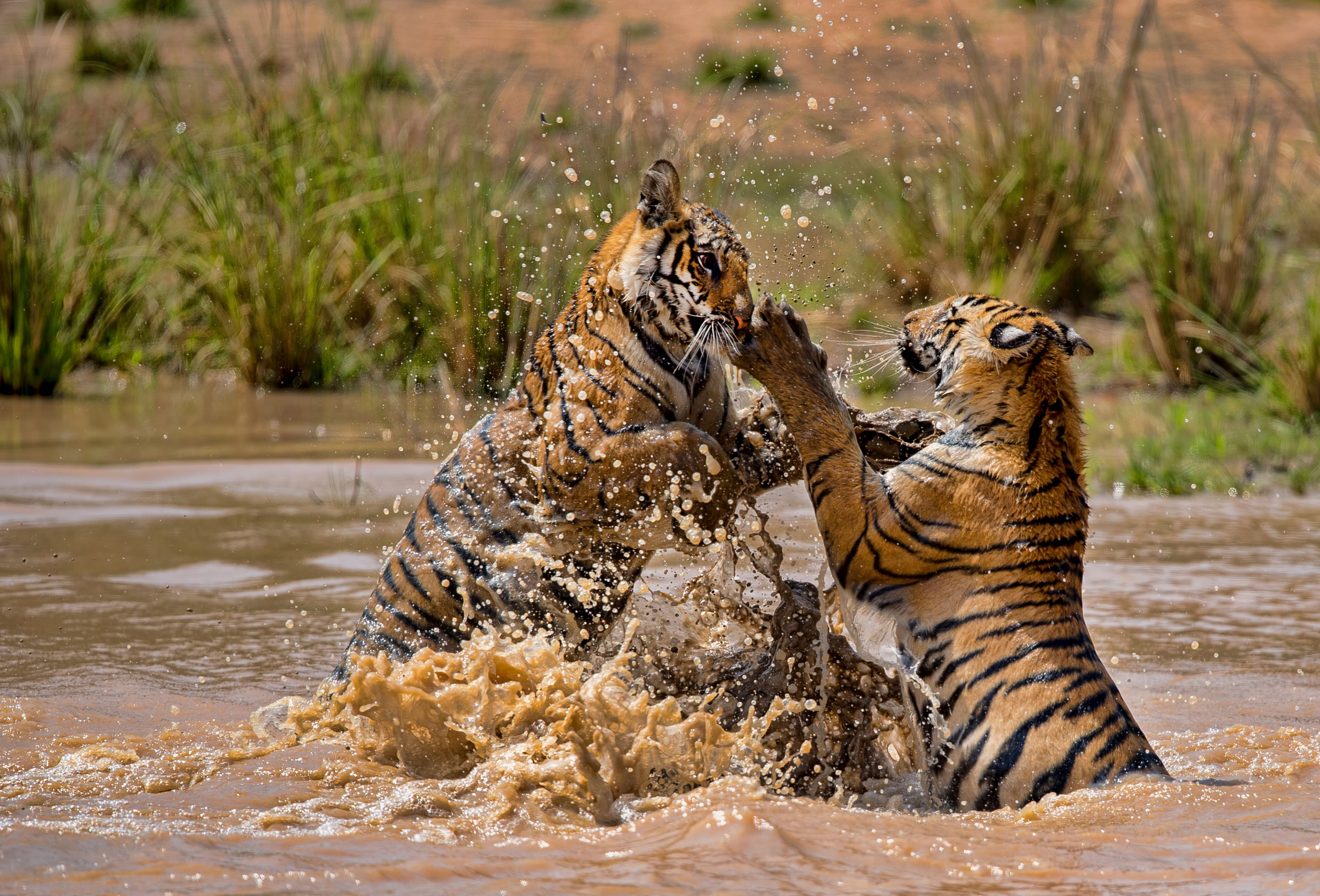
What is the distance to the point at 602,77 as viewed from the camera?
583 inches

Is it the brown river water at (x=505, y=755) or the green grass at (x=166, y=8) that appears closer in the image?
the brown river water at (x=505, y=755)

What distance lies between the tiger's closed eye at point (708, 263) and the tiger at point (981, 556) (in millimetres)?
263

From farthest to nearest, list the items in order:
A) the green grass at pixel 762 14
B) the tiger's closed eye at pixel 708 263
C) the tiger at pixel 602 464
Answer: the green grass at pixel 762 14
the tiger's closed eye at pixel 708 263
the tiger at pixel 602 464

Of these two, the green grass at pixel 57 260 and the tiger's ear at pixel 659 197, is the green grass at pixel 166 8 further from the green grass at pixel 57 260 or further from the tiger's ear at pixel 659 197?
the tiger's ear at pixel 659 197

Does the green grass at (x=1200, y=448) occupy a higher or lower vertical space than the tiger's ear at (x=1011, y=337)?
lower

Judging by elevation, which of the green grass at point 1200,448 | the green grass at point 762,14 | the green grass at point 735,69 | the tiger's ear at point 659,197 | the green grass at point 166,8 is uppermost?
the green grass at point 762,14

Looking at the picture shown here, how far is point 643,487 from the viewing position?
13.1 ft

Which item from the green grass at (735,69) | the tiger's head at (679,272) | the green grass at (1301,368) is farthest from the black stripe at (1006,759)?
the green grass at (735,69)

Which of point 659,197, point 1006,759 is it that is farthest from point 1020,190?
point 1006,759

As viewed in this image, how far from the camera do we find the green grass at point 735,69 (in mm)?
17719

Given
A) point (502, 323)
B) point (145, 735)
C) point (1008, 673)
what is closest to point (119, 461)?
point (502, 323)

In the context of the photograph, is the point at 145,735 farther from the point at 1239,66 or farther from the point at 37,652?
the point at 1239,66

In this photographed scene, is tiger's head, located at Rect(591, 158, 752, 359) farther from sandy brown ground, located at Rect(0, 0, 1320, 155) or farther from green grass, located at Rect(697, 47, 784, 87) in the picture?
green grass, located at Rect(697, 47, 784, 87)

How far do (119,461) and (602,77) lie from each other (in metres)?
8.31
